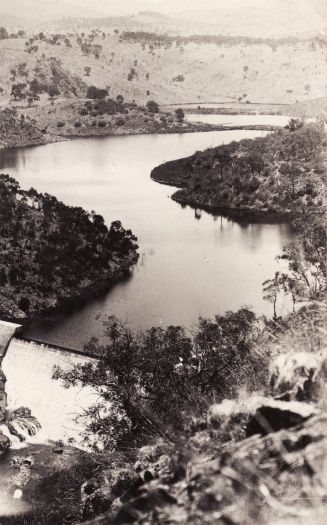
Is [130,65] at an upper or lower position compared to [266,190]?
upper

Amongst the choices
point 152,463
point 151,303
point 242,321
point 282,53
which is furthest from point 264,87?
point 152,463

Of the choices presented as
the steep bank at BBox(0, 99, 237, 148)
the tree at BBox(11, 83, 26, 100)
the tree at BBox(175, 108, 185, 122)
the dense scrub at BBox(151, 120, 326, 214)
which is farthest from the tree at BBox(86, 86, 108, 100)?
the dense scrub at BBox(151, 120, 326, 214)

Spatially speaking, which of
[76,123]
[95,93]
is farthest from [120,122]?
[95,93]

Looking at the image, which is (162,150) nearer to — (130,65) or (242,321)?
(130,65)

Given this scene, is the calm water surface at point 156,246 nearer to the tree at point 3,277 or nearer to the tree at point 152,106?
the tree at point 3,277

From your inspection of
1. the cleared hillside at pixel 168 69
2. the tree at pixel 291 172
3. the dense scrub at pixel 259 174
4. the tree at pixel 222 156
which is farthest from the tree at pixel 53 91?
the tree at pixel 291 172

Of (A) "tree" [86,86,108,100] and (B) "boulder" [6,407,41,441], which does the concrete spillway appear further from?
(A) "tree" [86,86,108,100]
